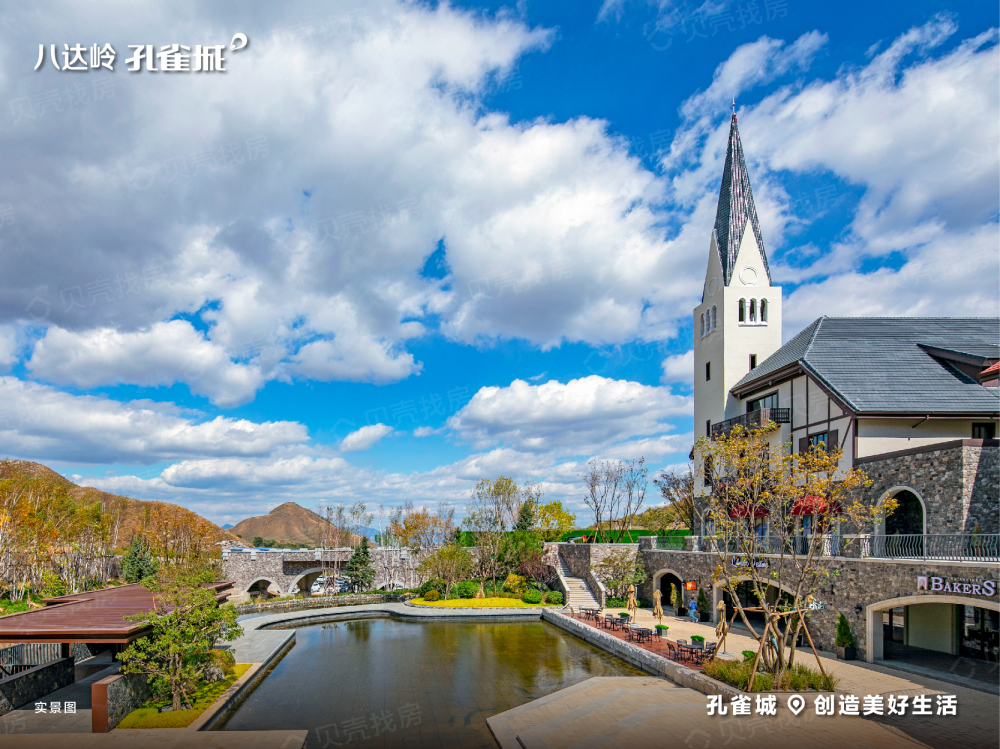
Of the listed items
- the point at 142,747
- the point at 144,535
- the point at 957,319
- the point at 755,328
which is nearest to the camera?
the point at 142,747

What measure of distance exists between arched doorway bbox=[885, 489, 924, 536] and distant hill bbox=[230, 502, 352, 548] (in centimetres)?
14354

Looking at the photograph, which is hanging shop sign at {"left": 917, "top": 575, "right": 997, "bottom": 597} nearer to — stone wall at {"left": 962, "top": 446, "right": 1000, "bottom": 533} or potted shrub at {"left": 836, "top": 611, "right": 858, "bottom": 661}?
potted shrub at {"left": 836, "top": 611, "right": 858, "bottom": 661}

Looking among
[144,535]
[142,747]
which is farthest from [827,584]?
[144,535]

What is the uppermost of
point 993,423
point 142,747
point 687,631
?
point 993,423

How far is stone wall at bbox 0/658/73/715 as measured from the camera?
14102 millimetres

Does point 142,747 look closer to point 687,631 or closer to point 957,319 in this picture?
point 687,631

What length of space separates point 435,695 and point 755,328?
2474cm

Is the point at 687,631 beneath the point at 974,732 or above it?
beneath

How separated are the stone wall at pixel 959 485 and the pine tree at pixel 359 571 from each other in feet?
106

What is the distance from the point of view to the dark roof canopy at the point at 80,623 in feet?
40.4

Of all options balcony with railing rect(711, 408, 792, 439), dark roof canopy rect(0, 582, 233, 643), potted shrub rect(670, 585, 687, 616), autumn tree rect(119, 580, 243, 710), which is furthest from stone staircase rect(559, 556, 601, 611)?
dark roof canopy rect(0, 582, 233, 643)

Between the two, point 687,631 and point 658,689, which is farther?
point 687,631

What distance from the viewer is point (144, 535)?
43.1 metres

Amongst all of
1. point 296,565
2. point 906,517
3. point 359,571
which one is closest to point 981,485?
point 906,517
